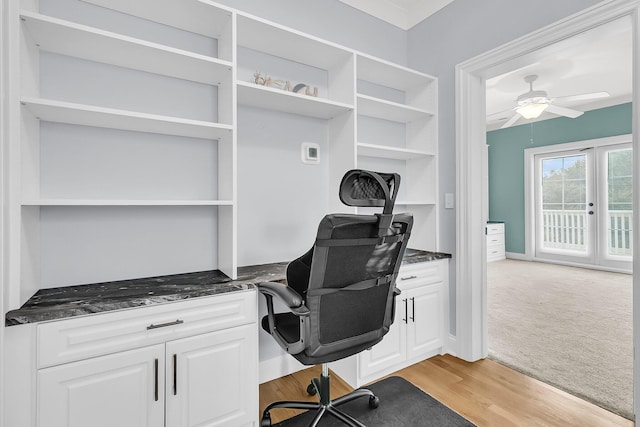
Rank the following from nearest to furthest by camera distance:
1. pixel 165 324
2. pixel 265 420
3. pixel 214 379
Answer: pixel 165 324
pixel 214 379
pixel 265 420

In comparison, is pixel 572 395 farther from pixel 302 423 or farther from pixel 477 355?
pixel 302 423

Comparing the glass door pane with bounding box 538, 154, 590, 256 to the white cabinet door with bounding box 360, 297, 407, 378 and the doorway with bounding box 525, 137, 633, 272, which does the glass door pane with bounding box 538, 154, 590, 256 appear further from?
the white cabinet door with bounding box 360, 297, 407, 378

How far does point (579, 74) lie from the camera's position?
402 cm

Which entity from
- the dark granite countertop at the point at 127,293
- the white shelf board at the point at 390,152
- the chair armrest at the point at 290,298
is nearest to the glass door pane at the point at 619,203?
the white shelf board at the point at 390,152

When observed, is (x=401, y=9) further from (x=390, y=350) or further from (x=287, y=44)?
(x=390, y=350)

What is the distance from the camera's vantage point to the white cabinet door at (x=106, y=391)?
1.19 meters

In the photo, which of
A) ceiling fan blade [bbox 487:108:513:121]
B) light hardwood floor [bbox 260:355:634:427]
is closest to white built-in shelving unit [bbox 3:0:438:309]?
light hardwood floor [bbox 260:355:634:427]

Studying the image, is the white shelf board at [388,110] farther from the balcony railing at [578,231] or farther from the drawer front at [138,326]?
the balcony railing at [578,231]

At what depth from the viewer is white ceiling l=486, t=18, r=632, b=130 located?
10.6ft

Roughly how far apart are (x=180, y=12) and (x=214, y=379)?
6.35 ft

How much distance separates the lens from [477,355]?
7.82 feet

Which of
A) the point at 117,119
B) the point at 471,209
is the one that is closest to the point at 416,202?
the point at 471,209

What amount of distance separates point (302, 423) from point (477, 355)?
1462mm

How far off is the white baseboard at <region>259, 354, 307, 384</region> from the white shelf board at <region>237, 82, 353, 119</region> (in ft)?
5.68
